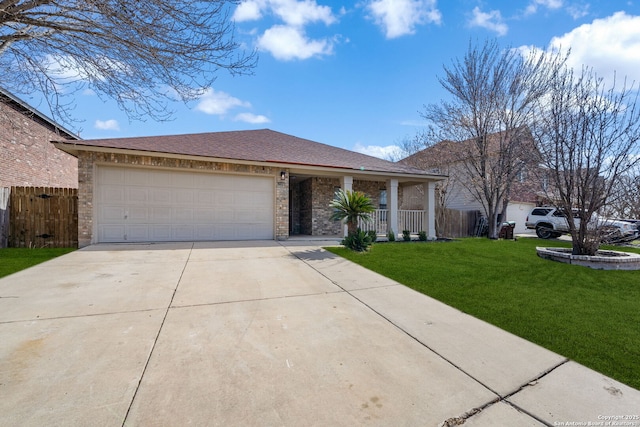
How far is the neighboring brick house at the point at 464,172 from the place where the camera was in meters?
12.8

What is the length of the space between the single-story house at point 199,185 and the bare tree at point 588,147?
4779 mm

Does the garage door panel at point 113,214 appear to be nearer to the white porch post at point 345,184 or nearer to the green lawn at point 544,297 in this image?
the green lawn at point 544,297

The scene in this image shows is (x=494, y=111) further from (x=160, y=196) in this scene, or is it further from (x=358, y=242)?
(x=160, y=196)

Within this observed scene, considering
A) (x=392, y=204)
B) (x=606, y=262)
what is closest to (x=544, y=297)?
(x=606, y=262)

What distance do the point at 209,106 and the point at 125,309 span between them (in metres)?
Answer: 4.43

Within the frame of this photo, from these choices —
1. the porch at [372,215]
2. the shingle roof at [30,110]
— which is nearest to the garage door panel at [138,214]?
the shingle roof at [30,110]

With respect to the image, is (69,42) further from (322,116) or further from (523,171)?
(523,171)

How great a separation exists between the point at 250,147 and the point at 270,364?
10.0 metres

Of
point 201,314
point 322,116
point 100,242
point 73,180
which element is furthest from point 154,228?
point 73,180

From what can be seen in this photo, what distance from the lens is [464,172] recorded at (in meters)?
16.1

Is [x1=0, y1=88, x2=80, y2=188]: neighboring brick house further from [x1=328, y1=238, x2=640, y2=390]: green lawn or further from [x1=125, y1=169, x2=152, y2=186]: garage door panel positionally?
[x1=328, y1=238, x2=640, y2=390]: green lawn

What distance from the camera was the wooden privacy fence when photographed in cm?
812

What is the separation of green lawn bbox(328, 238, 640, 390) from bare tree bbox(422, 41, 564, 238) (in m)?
7.37

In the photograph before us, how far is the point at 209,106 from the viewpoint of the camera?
20.0 ft
